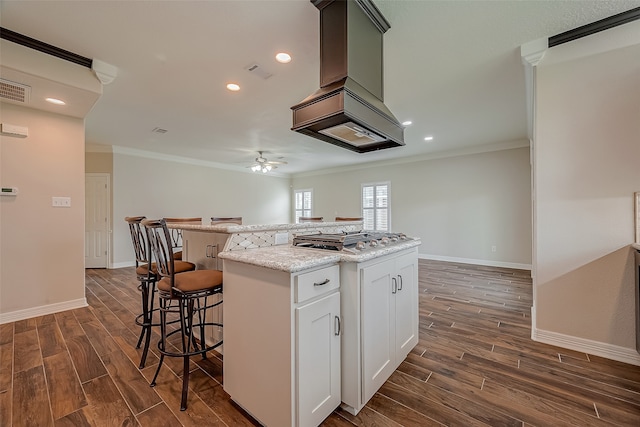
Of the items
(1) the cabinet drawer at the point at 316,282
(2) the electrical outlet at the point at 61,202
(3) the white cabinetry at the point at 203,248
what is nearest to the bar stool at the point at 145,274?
(3) the white cabinetry at the point at 203,248

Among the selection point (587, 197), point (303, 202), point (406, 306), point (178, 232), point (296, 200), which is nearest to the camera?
point (406, 306)

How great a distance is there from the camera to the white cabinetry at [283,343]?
1.27 metres

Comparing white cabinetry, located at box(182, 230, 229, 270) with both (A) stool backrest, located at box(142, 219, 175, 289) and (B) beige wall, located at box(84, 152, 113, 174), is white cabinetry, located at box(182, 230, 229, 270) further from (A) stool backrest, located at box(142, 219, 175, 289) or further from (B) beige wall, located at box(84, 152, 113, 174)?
(B) beige wall, located at box(84, 152, 113, 174)

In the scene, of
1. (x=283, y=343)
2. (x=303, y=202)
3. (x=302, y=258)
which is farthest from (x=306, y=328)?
(x=303, y=202)

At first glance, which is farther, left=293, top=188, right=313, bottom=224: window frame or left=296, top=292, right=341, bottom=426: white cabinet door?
left=293, top=188, right=313, bottom=224: window frame

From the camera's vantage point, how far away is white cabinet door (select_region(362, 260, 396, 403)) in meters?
1.53

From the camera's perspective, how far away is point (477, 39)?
7.21ft

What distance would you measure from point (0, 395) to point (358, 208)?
6.97m

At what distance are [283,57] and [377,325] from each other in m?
2.42

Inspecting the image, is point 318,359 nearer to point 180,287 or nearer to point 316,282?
point 316,282

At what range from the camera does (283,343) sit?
4.22 ft

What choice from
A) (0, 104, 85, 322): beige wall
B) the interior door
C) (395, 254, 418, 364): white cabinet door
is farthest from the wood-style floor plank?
the interior door

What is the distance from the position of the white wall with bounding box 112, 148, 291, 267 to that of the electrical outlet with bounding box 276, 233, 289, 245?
522 centimetres

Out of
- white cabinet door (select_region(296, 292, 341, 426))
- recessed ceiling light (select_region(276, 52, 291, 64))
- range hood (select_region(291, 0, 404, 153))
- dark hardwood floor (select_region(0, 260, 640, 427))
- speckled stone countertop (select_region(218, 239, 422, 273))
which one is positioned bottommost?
dark hardwood floor (select_region(0, 260, 640, 427))
